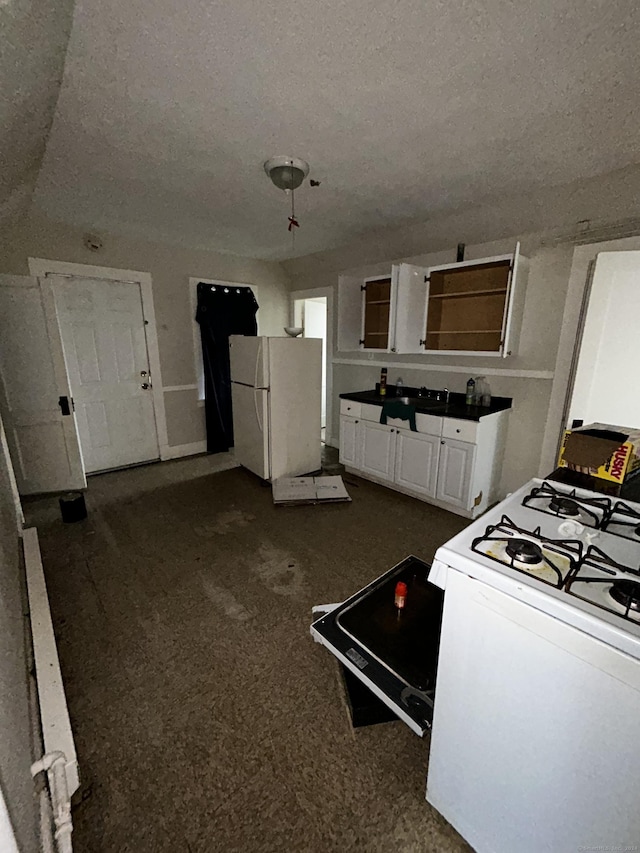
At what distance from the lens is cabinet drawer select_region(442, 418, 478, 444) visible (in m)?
2.84

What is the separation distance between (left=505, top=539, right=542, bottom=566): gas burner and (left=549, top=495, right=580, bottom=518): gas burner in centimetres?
30

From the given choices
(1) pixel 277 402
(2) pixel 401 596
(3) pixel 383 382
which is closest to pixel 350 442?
(3) pixel 383 382

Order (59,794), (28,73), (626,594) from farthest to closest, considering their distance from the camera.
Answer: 1. (28,73)
2. (59,794)
3. (626,594)

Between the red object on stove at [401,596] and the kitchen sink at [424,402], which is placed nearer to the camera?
the red object on stove at [401,596]

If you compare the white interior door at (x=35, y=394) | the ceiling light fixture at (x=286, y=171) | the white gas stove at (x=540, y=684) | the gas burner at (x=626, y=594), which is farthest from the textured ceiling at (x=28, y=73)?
the gas burner at (x=626, y=594)

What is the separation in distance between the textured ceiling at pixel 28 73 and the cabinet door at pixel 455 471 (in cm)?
306

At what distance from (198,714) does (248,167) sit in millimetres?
2953

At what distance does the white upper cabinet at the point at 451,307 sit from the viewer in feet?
9.91

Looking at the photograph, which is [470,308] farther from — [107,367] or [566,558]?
[107,367]

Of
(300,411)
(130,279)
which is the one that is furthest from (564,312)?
(130,279)

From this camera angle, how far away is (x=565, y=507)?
116cm

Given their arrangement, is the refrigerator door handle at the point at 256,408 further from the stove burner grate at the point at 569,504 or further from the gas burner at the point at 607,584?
the gas burner at the point at 607,584

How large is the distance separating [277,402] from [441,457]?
162cm

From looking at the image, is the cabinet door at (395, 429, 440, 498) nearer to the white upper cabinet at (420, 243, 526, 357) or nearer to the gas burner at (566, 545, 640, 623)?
the white upper cabinet at (420, 243, 526, 357)
